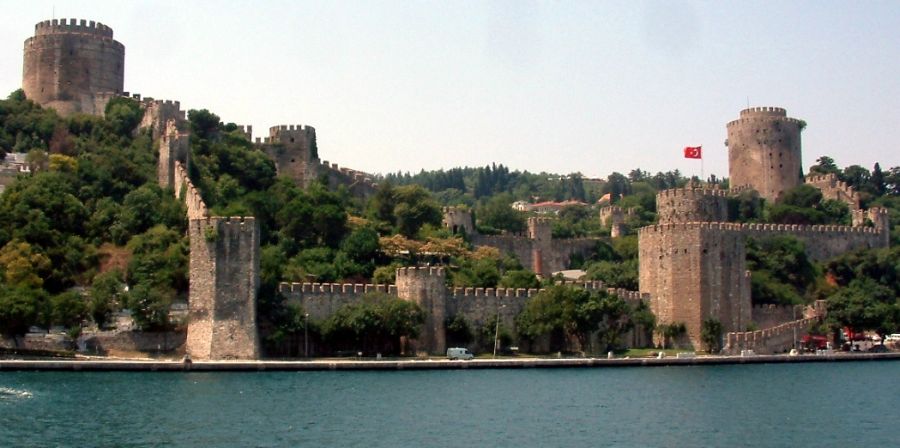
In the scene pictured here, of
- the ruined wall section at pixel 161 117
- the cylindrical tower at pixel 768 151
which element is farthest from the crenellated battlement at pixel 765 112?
the ruined wall section at pixel 161 117

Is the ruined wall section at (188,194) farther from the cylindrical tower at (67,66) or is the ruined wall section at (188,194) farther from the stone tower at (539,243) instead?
the stone tower at (539,243)

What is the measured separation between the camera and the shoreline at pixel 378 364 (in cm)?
Result: 4744

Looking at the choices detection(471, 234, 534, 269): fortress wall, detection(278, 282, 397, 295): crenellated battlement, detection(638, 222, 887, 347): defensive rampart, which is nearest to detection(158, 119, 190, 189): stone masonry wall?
detection(278, 282, 397, 295): crenellated battlement

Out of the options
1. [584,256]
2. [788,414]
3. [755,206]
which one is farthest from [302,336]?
[755,206]

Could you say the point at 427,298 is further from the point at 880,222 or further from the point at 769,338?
the point at 880,222

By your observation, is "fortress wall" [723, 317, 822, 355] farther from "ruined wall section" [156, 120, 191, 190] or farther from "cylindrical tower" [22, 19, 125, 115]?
"cylindrical tower" [22, 19, 125, 115]

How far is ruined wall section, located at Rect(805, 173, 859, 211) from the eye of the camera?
81.6m

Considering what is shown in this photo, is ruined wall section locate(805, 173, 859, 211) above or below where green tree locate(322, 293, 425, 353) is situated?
above

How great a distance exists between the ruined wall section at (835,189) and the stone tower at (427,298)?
3398 cm

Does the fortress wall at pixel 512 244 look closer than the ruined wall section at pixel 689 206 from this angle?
No

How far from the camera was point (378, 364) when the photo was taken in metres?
50.6

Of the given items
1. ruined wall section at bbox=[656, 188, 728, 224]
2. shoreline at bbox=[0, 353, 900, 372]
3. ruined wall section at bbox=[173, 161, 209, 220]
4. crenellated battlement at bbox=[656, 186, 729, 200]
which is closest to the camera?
shoreline at bbox=[0, 353, 900, 372]

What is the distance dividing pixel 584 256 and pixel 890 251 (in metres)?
15.8

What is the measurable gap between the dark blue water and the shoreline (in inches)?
18.6
